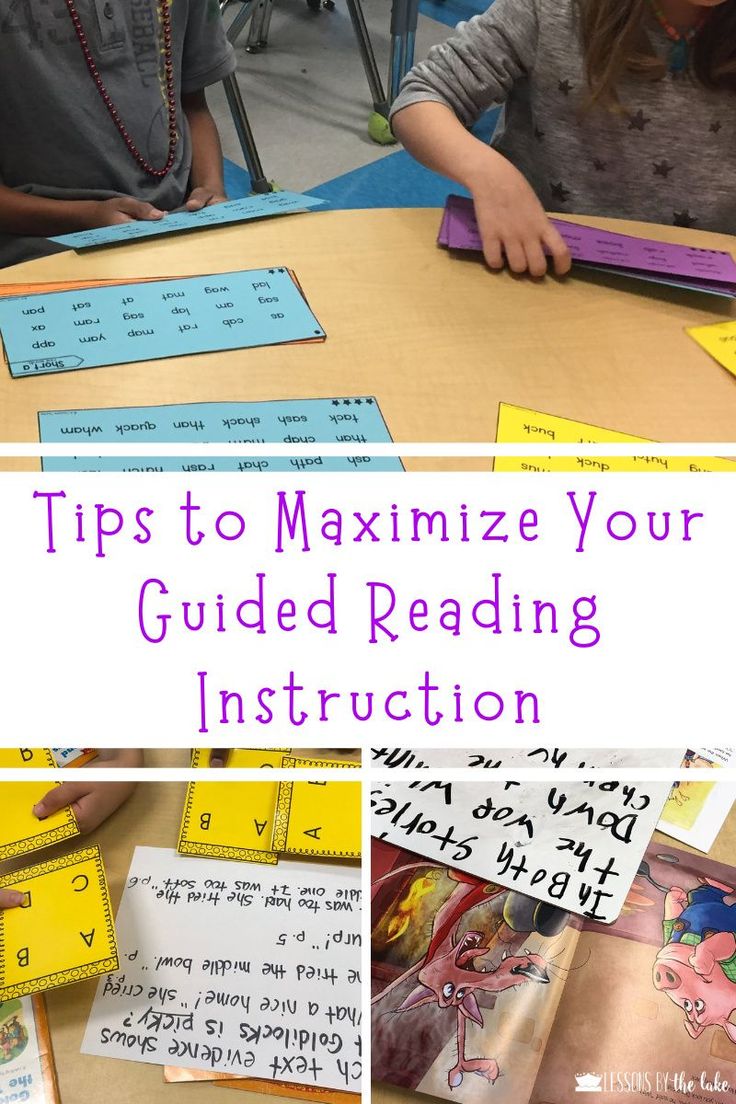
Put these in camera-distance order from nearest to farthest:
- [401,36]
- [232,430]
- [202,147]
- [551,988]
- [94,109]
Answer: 1. [551,988]
2. [232,430]
3. [94,109]
4. [202,147]
5. [401,36]

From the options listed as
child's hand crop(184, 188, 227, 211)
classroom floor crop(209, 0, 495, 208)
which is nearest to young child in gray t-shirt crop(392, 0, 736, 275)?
child's hand crop(184, 188, 227, 211)

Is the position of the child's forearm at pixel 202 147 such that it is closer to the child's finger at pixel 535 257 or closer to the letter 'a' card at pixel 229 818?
the child's finger at pixel 535 257

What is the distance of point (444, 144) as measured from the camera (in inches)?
34.4

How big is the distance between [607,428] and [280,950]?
0.42 m

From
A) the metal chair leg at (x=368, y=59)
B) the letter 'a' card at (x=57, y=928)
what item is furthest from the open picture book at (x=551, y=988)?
the metal chair leg at (x=368, y=59)

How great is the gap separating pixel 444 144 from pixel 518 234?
173 millimetres

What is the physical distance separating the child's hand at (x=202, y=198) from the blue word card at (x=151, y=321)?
0.17 meters

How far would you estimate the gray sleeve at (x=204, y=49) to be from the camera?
3.48 feet

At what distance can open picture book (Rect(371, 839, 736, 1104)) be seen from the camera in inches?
14.5

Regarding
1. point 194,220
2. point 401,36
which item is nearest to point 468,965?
point 194,220

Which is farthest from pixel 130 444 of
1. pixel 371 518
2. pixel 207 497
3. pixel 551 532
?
pixel 551 532

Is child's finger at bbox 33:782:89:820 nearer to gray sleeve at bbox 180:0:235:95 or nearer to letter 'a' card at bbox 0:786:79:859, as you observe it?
letter 'a' card at bbox 0:786:79:859

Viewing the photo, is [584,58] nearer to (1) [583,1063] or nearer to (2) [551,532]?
(2) [551,532]

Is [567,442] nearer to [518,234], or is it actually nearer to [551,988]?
[518,234]
